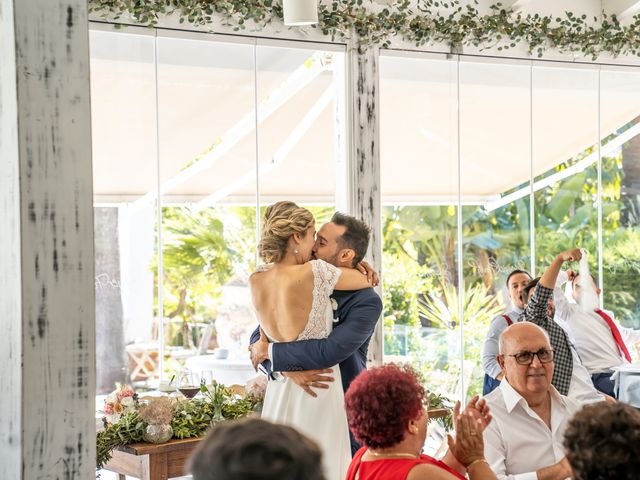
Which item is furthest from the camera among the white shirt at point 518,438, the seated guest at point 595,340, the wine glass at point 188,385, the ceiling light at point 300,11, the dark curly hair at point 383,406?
the seated guest at point 595,340

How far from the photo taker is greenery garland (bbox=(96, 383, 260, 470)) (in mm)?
4285

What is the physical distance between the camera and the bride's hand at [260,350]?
3672mm

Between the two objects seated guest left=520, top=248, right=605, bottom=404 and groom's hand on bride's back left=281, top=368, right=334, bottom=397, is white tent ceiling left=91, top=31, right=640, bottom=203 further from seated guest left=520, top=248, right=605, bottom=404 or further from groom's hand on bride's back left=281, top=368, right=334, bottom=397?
groom's hand on bride's back left=281, top=368, right=334, bottom=397

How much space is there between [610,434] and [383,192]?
175 inches

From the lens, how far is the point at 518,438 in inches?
126

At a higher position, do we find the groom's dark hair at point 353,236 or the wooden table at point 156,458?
the groom's dark hair at point 353,236

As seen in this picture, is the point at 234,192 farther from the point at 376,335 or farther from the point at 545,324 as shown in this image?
the point at 545,324

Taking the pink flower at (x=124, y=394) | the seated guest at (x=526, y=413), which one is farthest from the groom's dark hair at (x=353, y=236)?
the pink flower at (x=124, y=394)

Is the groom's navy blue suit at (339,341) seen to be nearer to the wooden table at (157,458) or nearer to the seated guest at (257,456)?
the wooden table at (157,458)

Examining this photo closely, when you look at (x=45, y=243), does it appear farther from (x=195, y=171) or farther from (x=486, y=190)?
(x=486, y=190)

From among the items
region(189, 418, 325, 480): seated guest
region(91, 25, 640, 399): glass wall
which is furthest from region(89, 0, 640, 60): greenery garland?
region(189, 418, 325, 480): seated guest

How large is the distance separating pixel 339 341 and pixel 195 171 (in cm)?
246

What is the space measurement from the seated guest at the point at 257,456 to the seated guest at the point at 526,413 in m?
1.98

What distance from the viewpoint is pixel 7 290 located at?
7.68 ft
